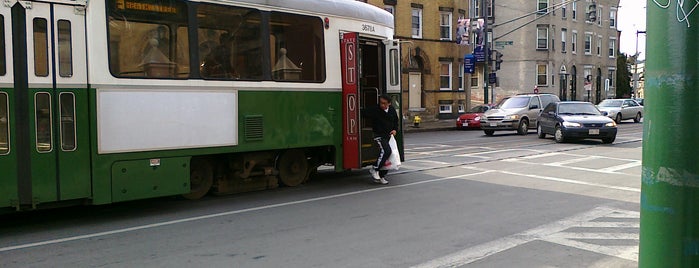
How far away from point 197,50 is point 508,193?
17.5 ft

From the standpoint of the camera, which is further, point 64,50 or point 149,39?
point 149,39

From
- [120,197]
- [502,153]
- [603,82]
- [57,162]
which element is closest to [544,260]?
[120,197]

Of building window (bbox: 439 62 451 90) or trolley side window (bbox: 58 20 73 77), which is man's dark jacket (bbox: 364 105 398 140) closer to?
trolley side window (bbox: 58 20 73 77)

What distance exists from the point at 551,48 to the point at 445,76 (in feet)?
51.6

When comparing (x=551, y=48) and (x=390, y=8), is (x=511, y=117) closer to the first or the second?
(x=390, y=8)

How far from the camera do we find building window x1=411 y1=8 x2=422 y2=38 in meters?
35.7

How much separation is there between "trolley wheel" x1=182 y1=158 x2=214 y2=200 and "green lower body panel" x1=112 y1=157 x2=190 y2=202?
2.24 ft

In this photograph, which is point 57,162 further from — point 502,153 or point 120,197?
point 502,153

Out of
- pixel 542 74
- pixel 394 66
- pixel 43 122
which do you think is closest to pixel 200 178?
pixel 43 122

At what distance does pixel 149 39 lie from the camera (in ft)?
24.2

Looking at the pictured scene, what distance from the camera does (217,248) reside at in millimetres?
5922

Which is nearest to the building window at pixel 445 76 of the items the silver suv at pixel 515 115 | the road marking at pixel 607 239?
the silver suv at pixel 515 115

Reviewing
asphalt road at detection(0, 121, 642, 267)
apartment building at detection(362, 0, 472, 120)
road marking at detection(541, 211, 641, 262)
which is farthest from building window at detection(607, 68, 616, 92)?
road marking at detection(541, 211, 641, 262)

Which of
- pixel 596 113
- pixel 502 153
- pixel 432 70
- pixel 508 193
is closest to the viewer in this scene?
pixel 508 193
